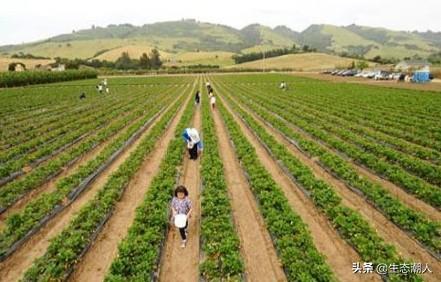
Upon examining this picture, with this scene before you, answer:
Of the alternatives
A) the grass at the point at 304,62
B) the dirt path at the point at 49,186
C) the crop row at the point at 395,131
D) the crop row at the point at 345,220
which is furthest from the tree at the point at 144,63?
the crop row at the point at 345,220

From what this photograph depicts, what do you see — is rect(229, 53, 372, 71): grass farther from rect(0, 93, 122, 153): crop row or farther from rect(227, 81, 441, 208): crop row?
rect(227, 81, 441, 208): crop row

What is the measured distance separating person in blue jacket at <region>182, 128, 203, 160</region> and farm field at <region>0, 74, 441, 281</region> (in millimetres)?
458

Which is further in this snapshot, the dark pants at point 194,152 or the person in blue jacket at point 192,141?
the dark pants at point 194,152

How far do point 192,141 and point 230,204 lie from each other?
4795 mm

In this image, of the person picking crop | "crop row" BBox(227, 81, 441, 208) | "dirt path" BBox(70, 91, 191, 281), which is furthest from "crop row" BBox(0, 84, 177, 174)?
"crop row" BBox(227, 81, 441, 208)

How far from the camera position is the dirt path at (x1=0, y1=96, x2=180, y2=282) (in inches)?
323

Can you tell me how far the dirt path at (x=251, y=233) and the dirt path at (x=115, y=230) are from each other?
317cm

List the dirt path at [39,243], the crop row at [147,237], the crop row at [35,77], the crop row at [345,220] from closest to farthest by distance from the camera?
1. the crop row at [147,237]
2. the crop row at [345,220]
3. the dirt path at [39,243]
4. the crop row at [35,77]

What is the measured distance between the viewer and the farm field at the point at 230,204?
7.96m

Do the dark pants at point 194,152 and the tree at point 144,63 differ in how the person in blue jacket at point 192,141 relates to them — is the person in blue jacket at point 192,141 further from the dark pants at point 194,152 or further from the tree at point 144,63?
the tree at point 144,63

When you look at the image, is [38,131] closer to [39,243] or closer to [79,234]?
[39,243]

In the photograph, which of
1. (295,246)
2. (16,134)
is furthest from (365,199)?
(16,134)

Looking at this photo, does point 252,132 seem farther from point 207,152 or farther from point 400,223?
point 400,223

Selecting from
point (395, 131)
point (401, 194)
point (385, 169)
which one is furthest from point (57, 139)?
point (395, 131)
